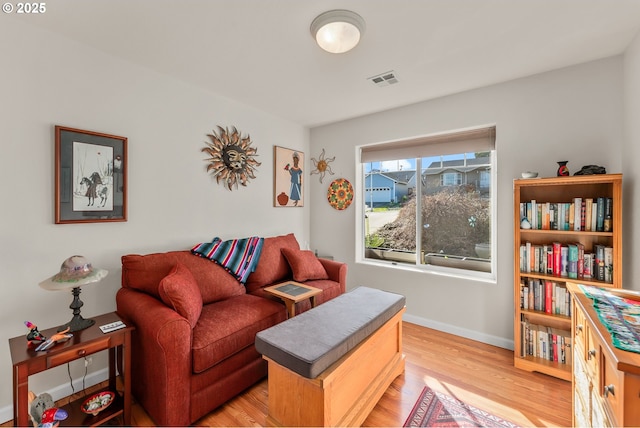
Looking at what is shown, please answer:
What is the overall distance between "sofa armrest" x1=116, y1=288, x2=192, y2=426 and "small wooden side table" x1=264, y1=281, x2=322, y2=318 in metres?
0.80

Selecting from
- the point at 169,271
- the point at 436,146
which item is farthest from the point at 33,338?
the point at 436,146

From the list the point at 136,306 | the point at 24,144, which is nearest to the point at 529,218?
the point at 136,306

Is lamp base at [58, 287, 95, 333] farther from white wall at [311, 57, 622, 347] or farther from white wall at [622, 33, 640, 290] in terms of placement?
white wall at [622, 33, 640, 290]

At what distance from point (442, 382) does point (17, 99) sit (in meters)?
3.51

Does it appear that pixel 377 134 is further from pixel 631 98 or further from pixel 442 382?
pixel 442 382

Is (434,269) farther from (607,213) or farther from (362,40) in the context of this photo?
(362,40)

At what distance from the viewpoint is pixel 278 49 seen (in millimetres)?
2004

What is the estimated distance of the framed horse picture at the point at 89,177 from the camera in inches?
73.9

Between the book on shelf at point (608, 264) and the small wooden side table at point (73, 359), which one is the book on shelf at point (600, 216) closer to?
the book on shelf at point (608, 264)

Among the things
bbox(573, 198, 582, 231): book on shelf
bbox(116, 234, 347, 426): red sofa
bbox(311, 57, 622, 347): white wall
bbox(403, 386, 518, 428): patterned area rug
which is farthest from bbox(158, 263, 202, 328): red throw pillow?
bbox(573, 198, 582, 231): book on shelf

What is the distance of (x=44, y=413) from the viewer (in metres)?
1.41

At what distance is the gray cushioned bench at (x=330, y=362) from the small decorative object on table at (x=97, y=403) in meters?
0.94

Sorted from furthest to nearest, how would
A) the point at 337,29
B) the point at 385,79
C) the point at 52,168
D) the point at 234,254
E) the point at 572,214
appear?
1. the point at 234,254
2. the point at 385,79
3. the point at 572,214
4. the point at 52,168
5. the point at 337,29

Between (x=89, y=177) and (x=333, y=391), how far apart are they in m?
2.23
